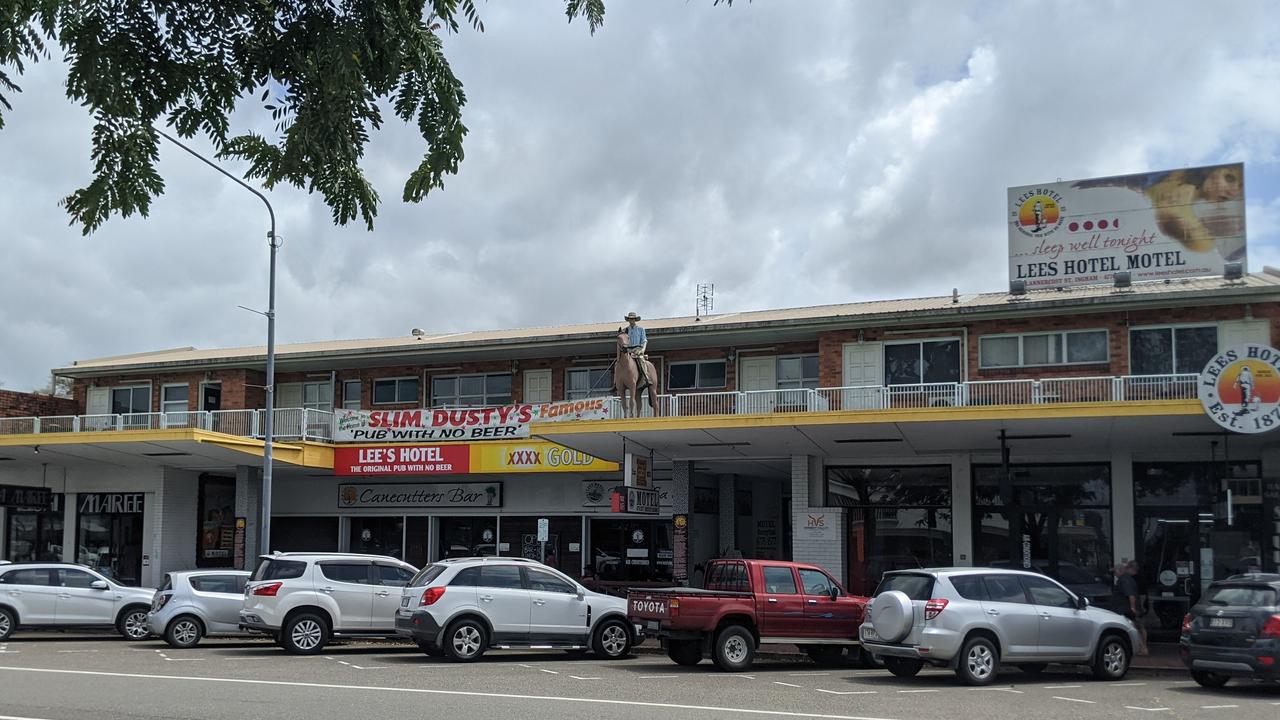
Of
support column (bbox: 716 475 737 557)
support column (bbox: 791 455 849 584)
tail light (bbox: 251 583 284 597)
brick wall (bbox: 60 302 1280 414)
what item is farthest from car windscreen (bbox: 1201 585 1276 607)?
support column (bbox: 716 475 737 557)

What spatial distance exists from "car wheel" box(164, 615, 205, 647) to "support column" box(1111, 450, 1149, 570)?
1783 centimetres

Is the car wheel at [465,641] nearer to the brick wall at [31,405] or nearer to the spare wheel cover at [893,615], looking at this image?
the spare wheel cover at [893,615]

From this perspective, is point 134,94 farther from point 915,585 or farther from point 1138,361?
point 1138,361

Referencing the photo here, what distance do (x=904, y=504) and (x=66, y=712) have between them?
18611 millimetres

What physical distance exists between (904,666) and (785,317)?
15.1m

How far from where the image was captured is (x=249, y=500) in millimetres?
33438

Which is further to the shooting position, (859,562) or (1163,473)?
(859,562)

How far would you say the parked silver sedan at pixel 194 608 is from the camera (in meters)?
21.5

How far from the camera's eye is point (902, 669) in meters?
17.1

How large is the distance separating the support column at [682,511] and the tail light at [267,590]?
9676 mm

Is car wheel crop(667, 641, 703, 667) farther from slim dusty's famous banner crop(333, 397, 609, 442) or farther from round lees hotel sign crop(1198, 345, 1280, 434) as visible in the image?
slim dusty's famous banner crop(333, 397, 609, 442)

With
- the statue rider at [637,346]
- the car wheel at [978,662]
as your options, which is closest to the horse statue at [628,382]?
the statue rider at [637,346]

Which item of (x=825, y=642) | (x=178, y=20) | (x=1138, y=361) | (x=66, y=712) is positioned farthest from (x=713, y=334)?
(x=178, y=20)

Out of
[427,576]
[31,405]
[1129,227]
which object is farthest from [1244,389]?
[31,405]
